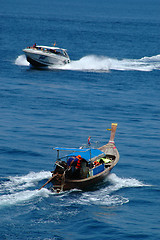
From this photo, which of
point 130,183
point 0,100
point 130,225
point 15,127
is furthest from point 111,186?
point 0,100

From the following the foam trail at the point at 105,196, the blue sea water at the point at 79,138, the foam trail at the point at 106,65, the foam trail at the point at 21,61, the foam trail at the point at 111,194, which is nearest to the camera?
the blue sea water at the point at 79,138

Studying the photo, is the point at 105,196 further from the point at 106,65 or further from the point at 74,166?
the point at 106,65

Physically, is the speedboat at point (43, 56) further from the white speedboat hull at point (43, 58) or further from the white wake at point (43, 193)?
the white wake at point (43, 193)

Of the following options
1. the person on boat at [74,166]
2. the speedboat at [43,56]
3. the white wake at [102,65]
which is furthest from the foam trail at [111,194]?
the white wake at [102,65]

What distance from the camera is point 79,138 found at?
136 feet

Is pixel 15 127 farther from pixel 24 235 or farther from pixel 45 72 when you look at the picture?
pixel 45 72

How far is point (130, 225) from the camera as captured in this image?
24984 mm

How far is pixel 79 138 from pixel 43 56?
38193 millimetres

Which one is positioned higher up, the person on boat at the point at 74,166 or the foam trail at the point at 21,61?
the foam trail at the point at 21,61

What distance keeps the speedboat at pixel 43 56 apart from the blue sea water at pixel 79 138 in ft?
5.23

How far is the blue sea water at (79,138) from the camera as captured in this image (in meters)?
24.7

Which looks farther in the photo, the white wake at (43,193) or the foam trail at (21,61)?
the foam trail at (21,61)

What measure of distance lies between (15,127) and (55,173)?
15.5 meters

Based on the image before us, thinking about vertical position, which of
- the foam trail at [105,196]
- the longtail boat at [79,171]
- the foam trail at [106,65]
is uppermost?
the foam trail at [106,65]
